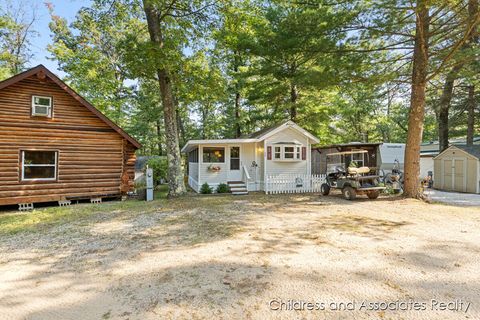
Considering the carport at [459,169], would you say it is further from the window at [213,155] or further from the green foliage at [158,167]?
the green foliage at [158,167]

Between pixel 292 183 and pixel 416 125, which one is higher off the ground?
pixel 416 125

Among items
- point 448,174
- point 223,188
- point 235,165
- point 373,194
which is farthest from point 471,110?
point 223,188

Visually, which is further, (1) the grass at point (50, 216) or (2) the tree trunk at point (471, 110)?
(2) the tree trunk at point (471, 110)

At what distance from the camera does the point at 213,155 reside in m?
14.6

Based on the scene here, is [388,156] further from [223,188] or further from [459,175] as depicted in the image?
[223,188]

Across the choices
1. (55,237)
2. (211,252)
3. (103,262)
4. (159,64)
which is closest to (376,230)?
(211,252)

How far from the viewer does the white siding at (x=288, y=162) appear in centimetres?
1439

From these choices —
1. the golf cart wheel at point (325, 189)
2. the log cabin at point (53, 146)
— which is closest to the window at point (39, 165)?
the log cabin at point (53, 146)

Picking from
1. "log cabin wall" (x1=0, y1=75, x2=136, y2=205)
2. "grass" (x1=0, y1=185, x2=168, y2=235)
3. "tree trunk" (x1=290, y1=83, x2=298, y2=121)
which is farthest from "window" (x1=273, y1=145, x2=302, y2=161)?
"log cabin wall" (x1=0, y1=75, x2=136, y2=205)

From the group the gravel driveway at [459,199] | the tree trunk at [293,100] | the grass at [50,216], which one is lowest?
the grass at [50,216]

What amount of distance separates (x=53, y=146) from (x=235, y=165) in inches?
338

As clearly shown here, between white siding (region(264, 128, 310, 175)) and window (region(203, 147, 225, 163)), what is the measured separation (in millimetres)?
2530

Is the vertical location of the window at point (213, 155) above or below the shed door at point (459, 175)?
above

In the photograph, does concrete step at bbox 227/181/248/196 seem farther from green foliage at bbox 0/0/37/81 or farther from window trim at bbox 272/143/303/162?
green foliage at bbox 0/0/37/81
